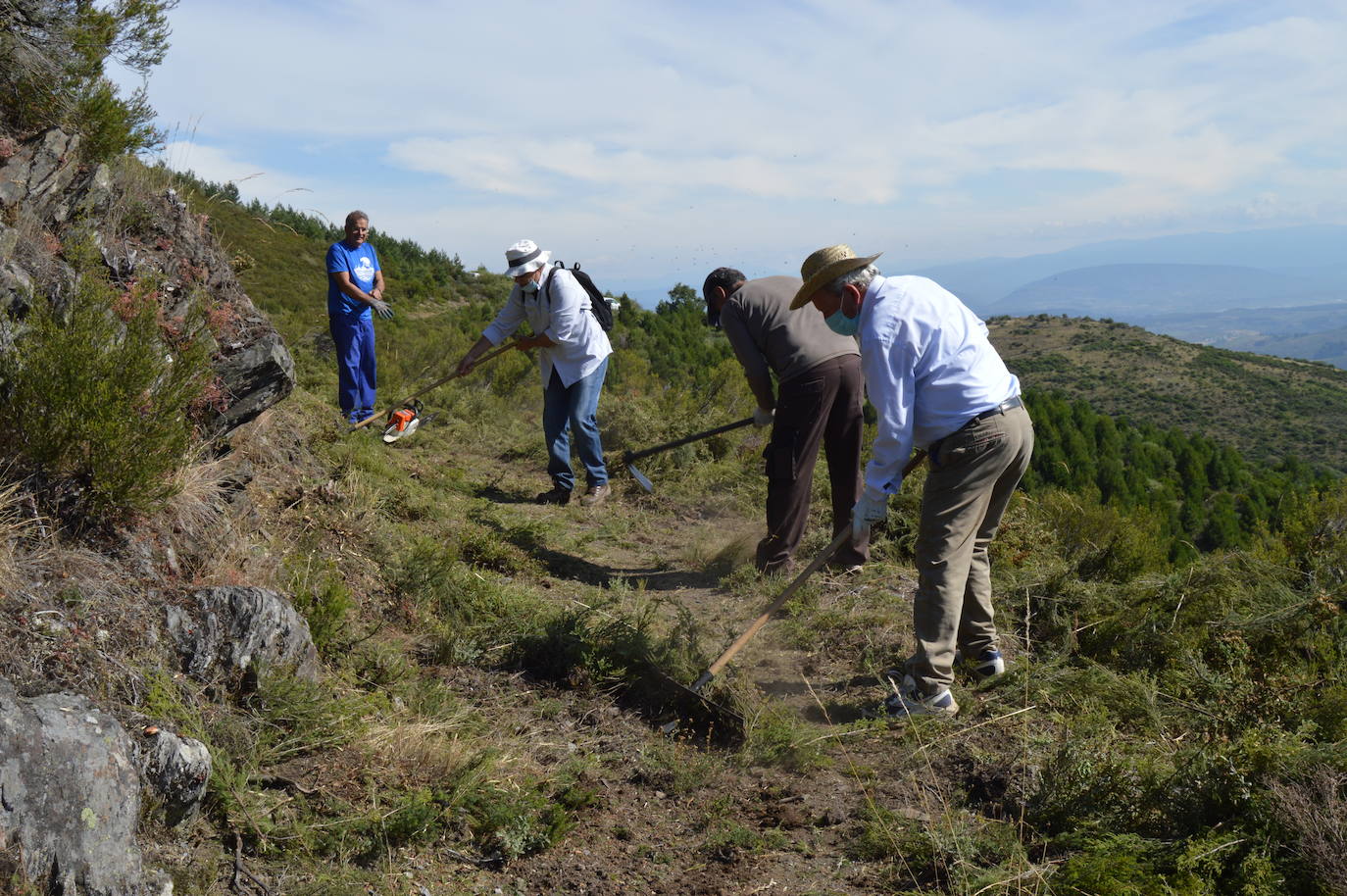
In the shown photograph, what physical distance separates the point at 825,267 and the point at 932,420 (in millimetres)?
795

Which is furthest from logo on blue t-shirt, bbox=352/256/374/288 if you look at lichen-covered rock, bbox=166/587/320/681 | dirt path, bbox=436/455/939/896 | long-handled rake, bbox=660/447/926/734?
long-handled rake, bbox=660/447/926/734

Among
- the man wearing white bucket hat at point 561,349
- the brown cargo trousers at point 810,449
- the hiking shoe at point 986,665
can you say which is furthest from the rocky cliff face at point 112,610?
the hiking shoe at point 986,665

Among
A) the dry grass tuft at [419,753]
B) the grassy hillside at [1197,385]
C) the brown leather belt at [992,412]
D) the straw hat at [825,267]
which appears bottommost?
the grassy hillside at [1197,385]

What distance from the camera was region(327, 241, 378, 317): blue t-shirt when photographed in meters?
7.46

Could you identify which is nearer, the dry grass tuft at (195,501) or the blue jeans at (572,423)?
the dry grass tuft at (195,501)

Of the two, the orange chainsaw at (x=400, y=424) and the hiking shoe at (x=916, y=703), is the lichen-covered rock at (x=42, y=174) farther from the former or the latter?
the hiking shoe at (x=916, y=703)

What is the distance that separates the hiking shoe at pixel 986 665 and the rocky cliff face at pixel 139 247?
3.81 metres

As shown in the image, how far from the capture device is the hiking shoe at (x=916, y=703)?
3.87m

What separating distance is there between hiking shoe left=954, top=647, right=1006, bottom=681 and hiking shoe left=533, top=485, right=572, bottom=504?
3836 mm

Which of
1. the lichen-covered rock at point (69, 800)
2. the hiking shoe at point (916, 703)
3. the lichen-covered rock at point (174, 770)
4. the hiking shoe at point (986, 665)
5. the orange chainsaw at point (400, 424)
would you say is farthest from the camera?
the orange chainsaw at point (400, 424)

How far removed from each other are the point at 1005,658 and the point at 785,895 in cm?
221

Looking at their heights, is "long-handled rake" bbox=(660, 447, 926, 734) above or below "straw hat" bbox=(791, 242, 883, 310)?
below

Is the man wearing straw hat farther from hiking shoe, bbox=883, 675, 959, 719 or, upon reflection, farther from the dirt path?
the dirt path

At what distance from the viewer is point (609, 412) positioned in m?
10.1
